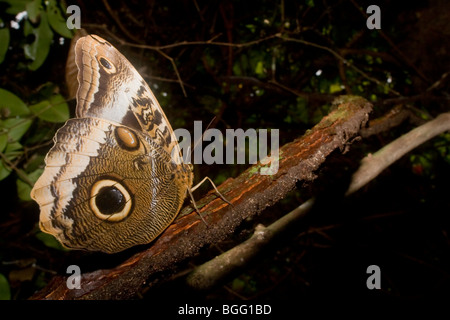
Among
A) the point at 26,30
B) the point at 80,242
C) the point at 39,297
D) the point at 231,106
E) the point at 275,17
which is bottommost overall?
the point at 39,297

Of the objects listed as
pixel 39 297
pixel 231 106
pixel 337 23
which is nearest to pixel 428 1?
pixel 337 23

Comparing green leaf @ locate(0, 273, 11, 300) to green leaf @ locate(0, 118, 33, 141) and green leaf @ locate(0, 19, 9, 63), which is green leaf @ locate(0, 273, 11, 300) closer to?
green leaf @ locate(0, 118, 33, 141)

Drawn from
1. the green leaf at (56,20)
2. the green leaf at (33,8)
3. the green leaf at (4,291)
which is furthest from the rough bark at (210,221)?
the green leaf at (33,8)

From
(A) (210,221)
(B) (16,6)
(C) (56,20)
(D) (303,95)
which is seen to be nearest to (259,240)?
(A) (210,221)

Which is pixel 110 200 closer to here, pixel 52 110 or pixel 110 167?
pixel 110 167
